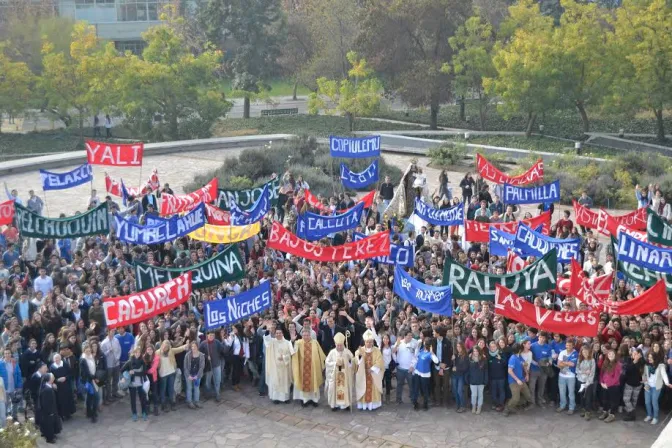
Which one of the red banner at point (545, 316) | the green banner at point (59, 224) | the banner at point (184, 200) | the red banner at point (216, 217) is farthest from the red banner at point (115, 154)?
the red banner at point (545, 316)

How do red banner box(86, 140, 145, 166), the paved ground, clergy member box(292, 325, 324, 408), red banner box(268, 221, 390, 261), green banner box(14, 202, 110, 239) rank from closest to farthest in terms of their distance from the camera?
the paved ground, clergy member box(292, 325, 324, 408), red banner box(268, 221, 390, 261), green banner box(14, 202, 110, 239), red banner box(86, 140, 145, 166)

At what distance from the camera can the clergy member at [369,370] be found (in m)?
16.1

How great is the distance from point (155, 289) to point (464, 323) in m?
5.47

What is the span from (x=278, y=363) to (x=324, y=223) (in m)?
5.49

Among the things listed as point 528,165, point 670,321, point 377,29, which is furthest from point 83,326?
point 377,29

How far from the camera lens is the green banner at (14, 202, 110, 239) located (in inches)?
780

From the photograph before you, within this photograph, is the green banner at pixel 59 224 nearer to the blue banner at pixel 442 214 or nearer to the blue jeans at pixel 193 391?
the blue jeans at pixel 193 391

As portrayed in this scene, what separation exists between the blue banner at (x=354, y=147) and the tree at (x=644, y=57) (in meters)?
21.9

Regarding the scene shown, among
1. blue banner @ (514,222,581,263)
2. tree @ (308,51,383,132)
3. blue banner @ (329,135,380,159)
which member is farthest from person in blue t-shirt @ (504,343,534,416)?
tree @ (308,51,383,132)

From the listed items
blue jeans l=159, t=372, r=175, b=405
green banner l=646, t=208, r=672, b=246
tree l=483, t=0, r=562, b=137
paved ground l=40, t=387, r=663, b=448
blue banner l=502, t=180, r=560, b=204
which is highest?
tree l=483, t=0, r=562, b=137

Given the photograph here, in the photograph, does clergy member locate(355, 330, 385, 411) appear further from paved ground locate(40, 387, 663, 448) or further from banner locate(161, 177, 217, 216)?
banner locate(161, 177, 217, 216)

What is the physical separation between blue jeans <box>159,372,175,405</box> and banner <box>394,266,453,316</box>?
4.36 m

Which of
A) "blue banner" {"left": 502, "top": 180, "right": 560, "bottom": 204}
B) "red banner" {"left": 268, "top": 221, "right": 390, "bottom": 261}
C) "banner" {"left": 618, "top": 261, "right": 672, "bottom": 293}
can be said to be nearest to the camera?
"banner" {"left": 618, "top": 261, "right": 672, "bottom": 293}

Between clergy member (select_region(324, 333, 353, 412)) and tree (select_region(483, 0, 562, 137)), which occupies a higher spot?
tree (select_region(483, 0, 562, 137))
